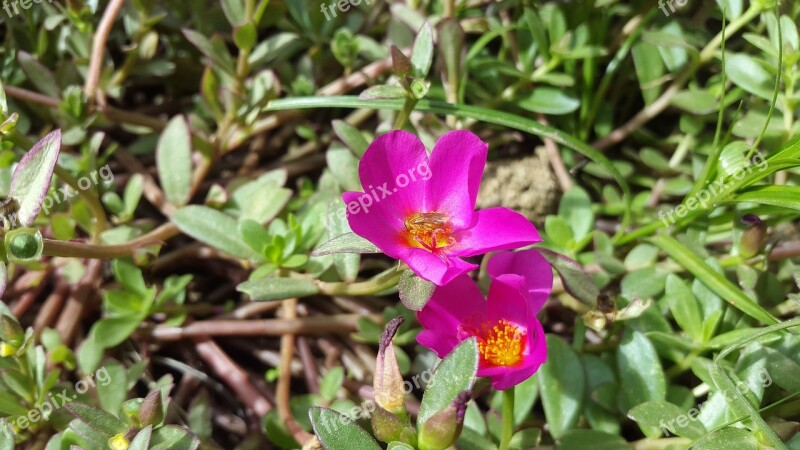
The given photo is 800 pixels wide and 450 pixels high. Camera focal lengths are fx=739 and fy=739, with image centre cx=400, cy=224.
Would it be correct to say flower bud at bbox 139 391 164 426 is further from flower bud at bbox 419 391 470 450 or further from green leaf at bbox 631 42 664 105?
green leaf at bbox 631 42 664 105

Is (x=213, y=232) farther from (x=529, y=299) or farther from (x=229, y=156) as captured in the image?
(x=529, y=299)

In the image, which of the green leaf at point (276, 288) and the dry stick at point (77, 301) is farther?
the dry stick at point (77, 301)

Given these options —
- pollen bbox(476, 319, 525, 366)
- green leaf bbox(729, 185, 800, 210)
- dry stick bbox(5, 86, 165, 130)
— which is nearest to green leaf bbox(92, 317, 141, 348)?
dry stick bbox(5, 86, 165, 130)

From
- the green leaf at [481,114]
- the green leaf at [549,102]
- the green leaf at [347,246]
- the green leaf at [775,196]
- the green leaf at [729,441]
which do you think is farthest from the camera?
the green leaf at [549,102]

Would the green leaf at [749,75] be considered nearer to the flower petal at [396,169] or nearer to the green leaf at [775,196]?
the green leaf at [775,196]

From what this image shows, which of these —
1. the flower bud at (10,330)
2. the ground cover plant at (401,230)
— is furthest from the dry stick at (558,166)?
the flower bud at (10,330)

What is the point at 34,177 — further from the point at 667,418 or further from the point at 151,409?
the point at 667,418

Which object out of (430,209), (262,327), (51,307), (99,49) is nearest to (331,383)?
(262,327)
